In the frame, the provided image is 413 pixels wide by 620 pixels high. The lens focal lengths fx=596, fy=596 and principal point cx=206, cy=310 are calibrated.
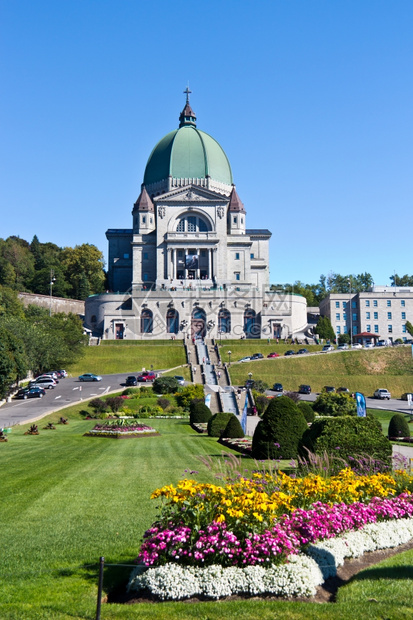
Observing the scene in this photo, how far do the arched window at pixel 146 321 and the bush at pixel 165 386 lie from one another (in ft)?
121

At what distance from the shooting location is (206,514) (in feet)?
30.9

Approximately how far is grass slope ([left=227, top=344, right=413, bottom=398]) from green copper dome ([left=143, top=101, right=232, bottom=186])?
1659 inches

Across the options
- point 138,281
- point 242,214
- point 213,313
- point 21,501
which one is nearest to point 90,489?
point 21,501

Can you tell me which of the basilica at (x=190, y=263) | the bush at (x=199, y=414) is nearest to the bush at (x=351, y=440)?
the bush at (x=199, y=414)

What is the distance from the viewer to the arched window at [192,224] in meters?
103

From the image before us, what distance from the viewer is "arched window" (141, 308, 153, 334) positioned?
92625 millimetres

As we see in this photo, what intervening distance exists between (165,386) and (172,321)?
124 ft

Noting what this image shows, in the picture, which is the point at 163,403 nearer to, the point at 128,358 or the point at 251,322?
the point at 128,358

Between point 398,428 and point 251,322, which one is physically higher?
point 251,322

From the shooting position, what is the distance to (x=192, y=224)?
104 meters

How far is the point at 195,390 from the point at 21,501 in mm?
38452

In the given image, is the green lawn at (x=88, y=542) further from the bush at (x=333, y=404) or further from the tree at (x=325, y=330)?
the tree at (x=325, y=330)

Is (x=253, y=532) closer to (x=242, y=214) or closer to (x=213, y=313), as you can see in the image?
(x=213, y=313)

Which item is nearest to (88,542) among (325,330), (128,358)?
(128,358)
